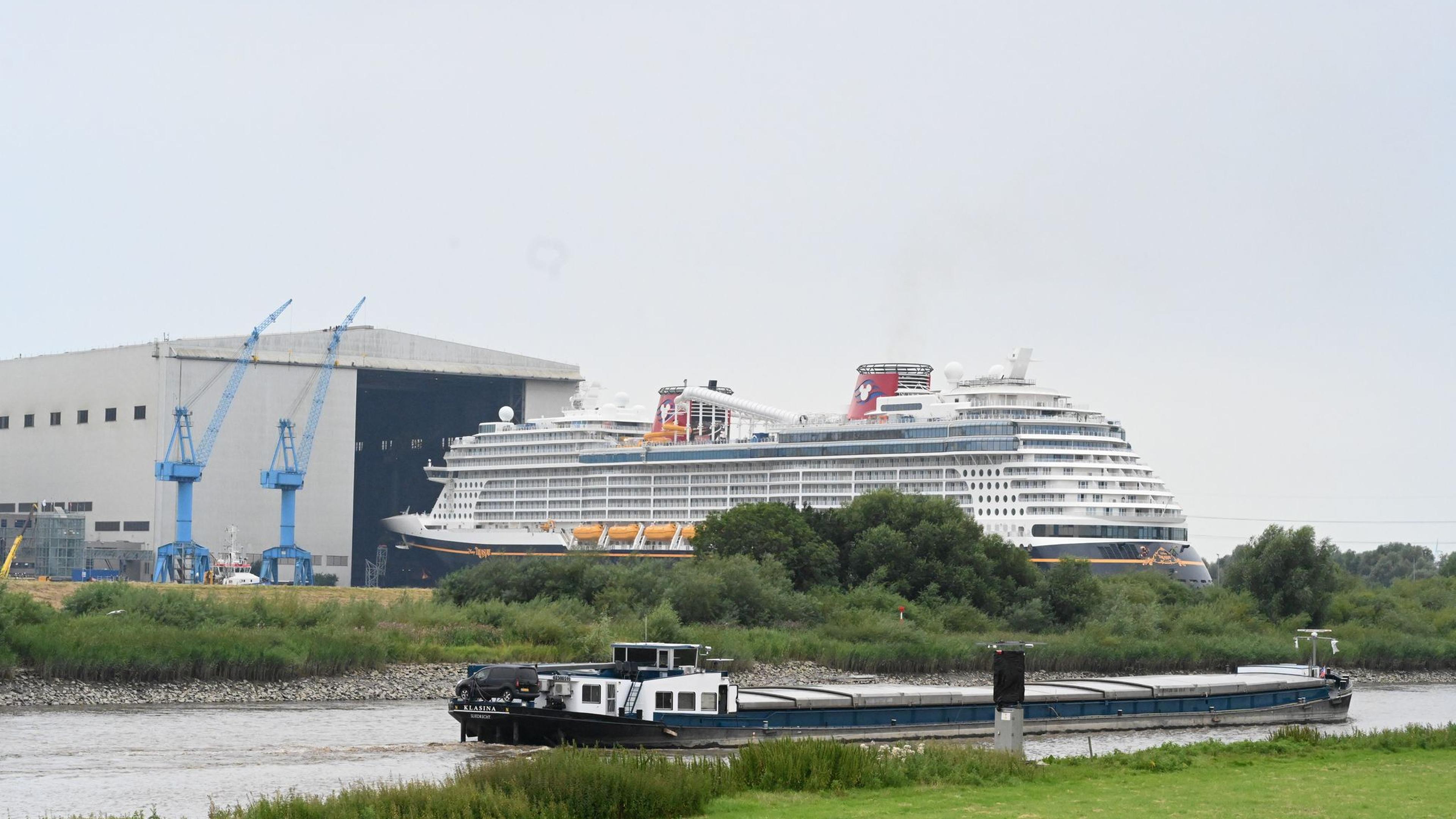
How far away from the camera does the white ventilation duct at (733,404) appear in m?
118

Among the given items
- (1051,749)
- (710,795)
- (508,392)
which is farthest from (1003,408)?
(710,795)

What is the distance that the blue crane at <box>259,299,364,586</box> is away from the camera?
113188 mm

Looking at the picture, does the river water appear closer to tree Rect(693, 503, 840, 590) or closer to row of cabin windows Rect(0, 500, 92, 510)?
tree Rect(693, 503, 840, 590)

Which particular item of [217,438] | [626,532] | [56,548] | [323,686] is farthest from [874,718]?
[217,438]

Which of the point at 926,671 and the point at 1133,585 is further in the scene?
the point at 1133,585

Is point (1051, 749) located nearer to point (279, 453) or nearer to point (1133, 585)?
point (1133, 585)

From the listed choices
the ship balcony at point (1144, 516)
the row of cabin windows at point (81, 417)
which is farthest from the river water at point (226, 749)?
the row of cabin windows at point (81, 417)

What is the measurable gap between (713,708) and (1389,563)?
124 metres

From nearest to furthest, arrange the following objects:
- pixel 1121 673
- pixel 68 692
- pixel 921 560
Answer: pixel 68 692
pixel 1121 673
pixel 921 560

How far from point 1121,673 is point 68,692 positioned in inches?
1475

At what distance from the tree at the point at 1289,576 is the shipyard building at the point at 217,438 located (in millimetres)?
58820

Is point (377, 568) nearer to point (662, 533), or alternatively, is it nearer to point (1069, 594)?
point (662, 533)

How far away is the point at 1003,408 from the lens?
99625 mm

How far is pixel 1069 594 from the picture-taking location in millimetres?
78812
